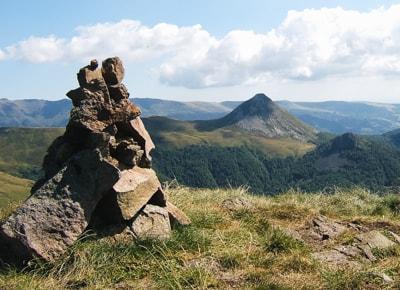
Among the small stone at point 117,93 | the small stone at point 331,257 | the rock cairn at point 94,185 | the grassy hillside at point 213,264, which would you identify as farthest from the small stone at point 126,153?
the small stone at point 331,257

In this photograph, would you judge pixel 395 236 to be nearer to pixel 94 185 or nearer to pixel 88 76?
pixel 94 185

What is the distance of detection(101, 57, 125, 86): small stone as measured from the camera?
1355 centimetres

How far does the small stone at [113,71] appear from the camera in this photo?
13555 mm

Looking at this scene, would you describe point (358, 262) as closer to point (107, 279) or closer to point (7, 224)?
point (107, 279)

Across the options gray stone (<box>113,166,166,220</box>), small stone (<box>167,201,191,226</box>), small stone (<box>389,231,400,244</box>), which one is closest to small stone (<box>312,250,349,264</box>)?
small stone (<box>389,231,400,244</box>)

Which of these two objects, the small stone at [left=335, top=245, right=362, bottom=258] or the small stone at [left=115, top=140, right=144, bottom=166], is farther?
the small stone at [left=115, top=140, right=144, bottom=166]

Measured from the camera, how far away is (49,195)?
36.8 feet

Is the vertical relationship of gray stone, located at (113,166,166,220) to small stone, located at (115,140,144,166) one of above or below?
below

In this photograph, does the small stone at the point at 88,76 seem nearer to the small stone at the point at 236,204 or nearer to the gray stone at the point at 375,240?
the small stone at the point at 236,204

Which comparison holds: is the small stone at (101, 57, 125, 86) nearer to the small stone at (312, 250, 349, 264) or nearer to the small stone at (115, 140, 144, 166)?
the small stone at (115, 140, 144, 166)

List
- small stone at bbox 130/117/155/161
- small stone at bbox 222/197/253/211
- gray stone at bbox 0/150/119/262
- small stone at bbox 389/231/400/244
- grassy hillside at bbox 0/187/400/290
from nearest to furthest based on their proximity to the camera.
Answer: grassy hillside at bbox 0/187/400/290 < gray stone at bbox 0/150/119/262 < small stone at bbox 389/231/400/244 < small stone at bbox 130/117/155/161 < small stone at bbox 222/197/253/211

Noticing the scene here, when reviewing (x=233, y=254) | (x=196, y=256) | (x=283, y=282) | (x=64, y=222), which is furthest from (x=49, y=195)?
(x=283, y=282)

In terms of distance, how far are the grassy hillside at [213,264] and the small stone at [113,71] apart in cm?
438

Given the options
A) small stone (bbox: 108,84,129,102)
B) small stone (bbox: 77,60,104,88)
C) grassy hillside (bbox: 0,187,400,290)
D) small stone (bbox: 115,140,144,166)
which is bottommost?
grassy hillside (bbox: 0,187,400,290)
